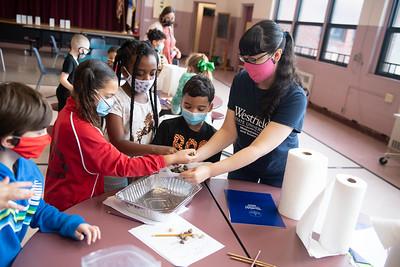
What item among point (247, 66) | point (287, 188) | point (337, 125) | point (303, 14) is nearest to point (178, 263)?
point (287, 188)

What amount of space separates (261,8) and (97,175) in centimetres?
871

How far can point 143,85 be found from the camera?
5.34 feet

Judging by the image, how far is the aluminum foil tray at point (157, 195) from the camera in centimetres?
112

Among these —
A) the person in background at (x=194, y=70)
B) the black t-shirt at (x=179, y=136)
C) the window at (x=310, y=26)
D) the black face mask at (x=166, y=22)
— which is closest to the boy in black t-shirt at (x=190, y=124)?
the black t-shirt at (x=179, y=136)

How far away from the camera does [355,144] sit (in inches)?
184

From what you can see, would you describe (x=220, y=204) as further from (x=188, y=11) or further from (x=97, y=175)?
(x=188, y=11)

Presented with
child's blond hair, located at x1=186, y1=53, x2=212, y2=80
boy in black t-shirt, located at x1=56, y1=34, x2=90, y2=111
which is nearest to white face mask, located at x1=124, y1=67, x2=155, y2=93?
child's blond hair, located at x1=186, y1=53, x2=212, y2=80

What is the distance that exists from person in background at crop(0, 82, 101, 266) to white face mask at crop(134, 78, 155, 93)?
72 centimetres

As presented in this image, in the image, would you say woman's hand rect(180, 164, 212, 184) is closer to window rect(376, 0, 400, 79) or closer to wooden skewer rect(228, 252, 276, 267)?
wooden skewer rect(228, 252, 276, 267)

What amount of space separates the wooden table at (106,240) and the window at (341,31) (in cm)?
556

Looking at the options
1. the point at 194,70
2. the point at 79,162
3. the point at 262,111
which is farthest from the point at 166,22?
the point at 79,162

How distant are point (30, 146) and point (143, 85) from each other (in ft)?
2.61

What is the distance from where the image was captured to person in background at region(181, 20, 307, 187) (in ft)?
4.42

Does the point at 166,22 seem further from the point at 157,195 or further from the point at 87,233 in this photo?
the point at 87,233
